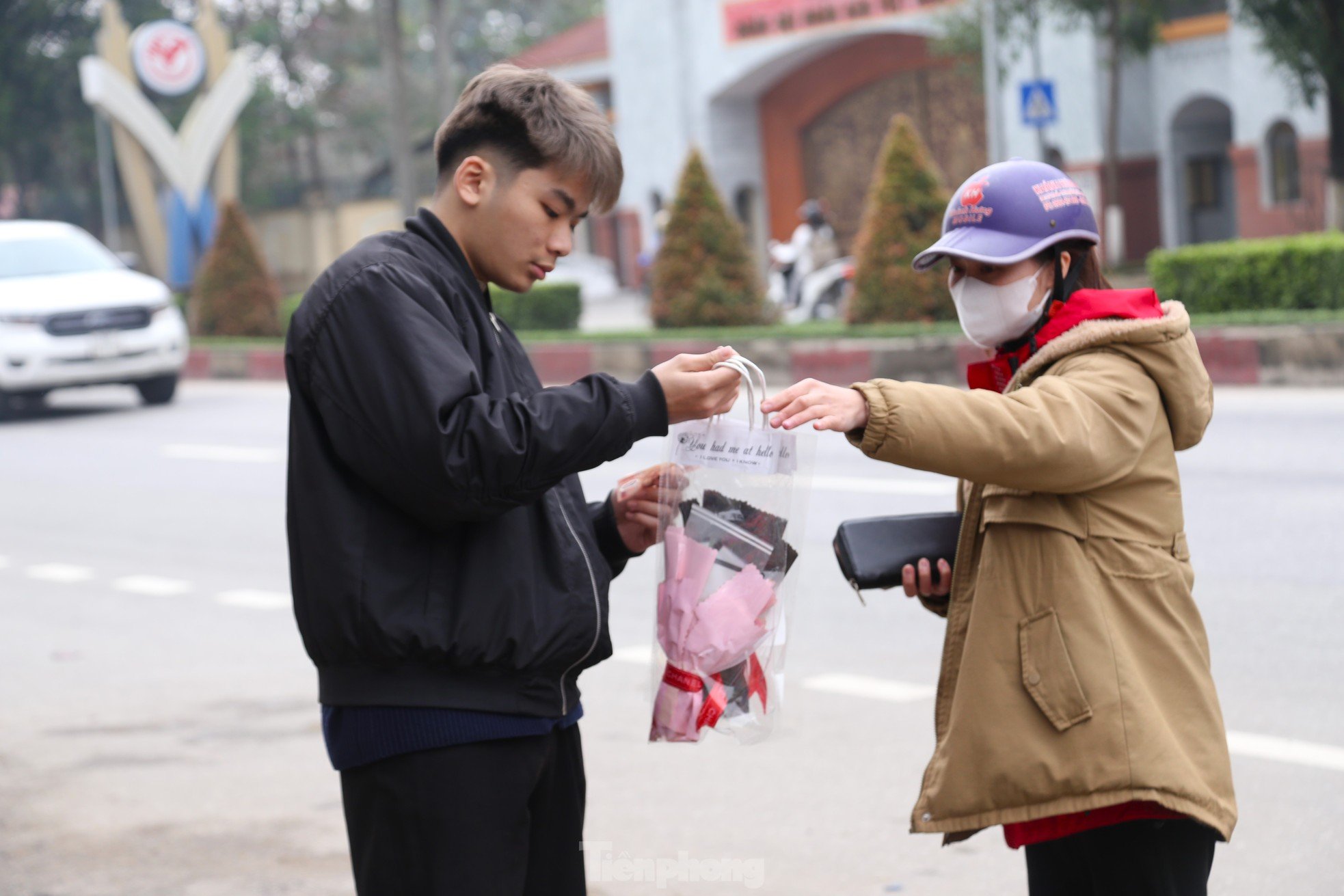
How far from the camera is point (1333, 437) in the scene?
971 centimetres

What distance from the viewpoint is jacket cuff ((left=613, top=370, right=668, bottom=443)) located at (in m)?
2.22

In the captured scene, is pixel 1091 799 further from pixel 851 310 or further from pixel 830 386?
pixel 851 310

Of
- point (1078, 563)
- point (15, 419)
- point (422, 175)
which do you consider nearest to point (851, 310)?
point (15, 419)

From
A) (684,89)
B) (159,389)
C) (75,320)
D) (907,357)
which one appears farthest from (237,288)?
(684,89)

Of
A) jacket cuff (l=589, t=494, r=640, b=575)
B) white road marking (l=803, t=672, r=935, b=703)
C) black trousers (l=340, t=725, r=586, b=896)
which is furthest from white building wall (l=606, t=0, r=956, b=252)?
black trousers (l=340, t=725, r=586, b=896)

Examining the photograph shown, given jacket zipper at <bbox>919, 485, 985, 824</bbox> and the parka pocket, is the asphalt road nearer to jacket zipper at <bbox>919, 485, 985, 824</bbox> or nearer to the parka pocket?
jacket zipper at <bbox>919, 485, 985, 824</bbox>

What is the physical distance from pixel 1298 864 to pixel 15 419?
1510 centimetres

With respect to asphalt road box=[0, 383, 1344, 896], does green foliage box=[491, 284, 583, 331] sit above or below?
above

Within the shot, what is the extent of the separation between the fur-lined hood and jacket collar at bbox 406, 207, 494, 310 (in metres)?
0.86

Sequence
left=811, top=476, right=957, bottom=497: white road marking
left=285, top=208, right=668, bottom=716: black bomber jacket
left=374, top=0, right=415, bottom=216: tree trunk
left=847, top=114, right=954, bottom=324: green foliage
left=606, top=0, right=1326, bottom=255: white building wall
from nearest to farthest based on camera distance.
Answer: left=285, top=208, right=668, bottom=716: black bomber jacket < left=811, top=476, right=957, bottom=497: white road marking < left=847, top=114, right=954, bottom=324: green foliage < left=374, top=0, right=415, bottom=216: tree trunk < left=606, top=0, right=1326, bottom=255: white building wall

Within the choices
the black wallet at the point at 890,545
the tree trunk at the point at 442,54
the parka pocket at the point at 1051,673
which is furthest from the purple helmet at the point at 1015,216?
the tree trunk at the point at 442,54

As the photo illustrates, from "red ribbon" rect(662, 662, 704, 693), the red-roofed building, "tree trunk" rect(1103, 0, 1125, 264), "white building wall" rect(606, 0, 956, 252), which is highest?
the red-roofed building

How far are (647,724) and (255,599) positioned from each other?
3.08 meters

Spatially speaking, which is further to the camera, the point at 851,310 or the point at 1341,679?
the point at 851,310
